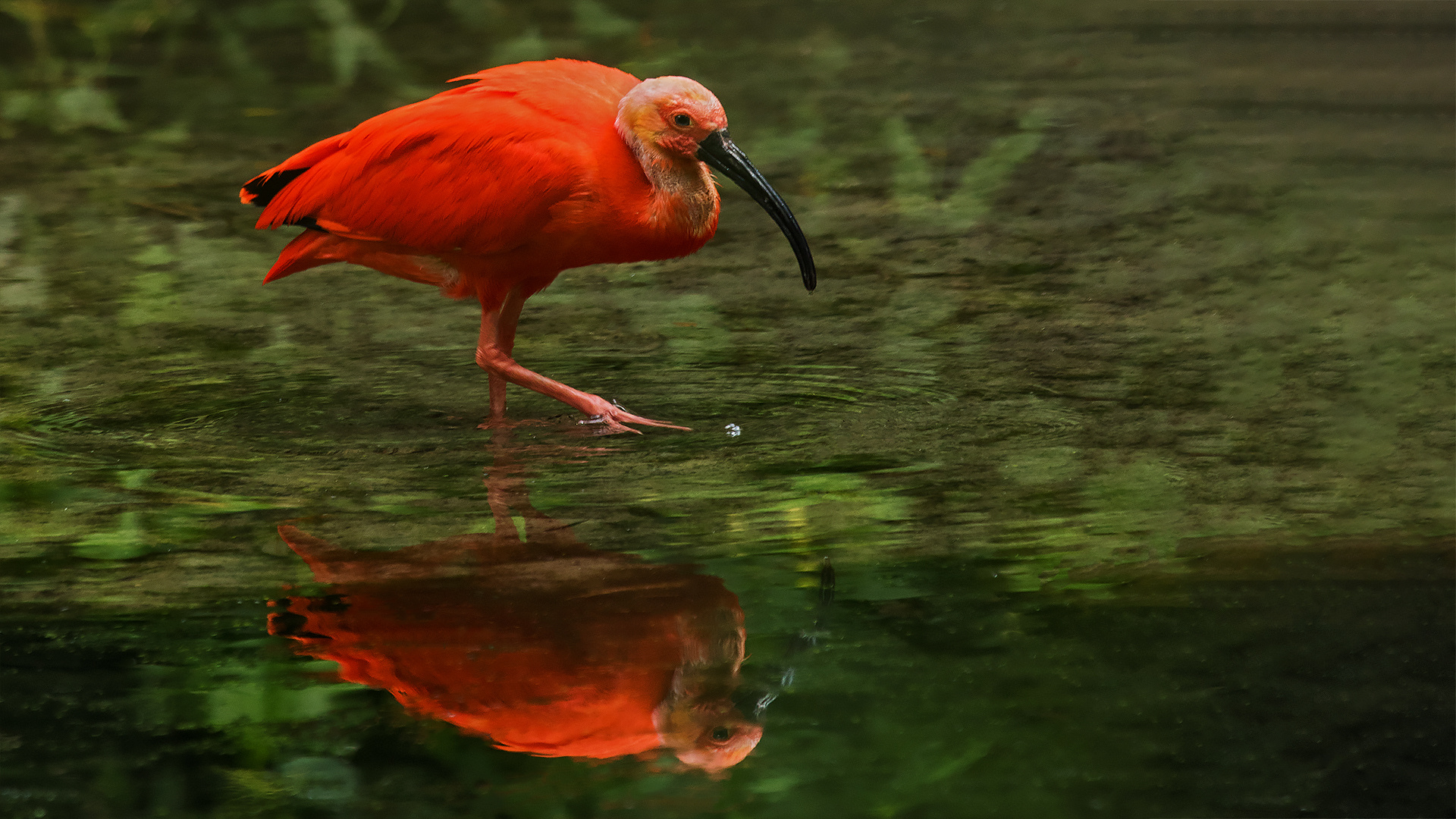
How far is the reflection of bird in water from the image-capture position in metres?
3.22

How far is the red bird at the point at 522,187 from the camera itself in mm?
4879

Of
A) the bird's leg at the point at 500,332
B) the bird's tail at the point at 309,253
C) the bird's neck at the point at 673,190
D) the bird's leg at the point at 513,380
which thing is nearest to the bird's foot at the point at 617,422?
the bird's leg at the point at 513,380

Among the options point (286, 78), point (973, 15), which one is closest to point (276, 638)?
point (286, 78)

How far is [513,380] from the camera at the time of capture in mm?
5121

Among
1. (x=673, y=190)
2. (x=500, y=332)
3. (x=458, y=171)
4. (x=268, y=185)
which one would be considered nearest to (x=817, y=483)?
(x=673, y=190)

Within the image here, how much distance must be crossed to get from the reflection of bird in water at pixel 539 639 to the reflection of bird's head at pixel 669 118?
1250mm

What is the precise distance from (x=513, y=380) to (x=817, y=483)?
3.61 feet

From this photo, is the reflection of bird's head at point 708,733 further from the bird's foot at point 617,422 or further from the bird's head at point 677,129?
the bird's head at point 677,129

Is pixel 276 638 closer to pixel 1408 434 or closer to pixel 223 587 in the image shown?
pixel 223 587

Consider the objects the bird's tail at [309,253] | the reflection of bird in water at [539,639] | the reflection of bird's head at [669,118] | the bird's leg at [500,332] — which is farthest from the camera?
the bird's tail at [309,253]

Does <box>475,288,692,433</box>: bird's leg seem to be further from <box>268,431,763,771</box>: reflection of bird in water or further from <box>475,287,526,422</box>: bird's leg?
<box>268,431,763,771</box>: reflection of bird in water

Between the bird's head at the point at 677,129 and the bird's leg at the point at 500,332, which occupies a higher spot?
the bird's head at the point at 677,129

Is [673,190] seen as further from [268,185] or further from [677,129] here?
[268,185]

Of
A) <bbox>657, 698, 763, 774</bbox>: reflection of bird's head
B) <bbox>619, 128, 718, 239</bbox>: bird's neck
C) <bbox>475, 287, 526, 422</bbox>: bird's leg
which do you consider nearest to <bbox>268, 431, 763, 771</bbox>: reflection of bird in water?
<bbox>657, 698, 763, 774</bbox>: reflection of bird's head
